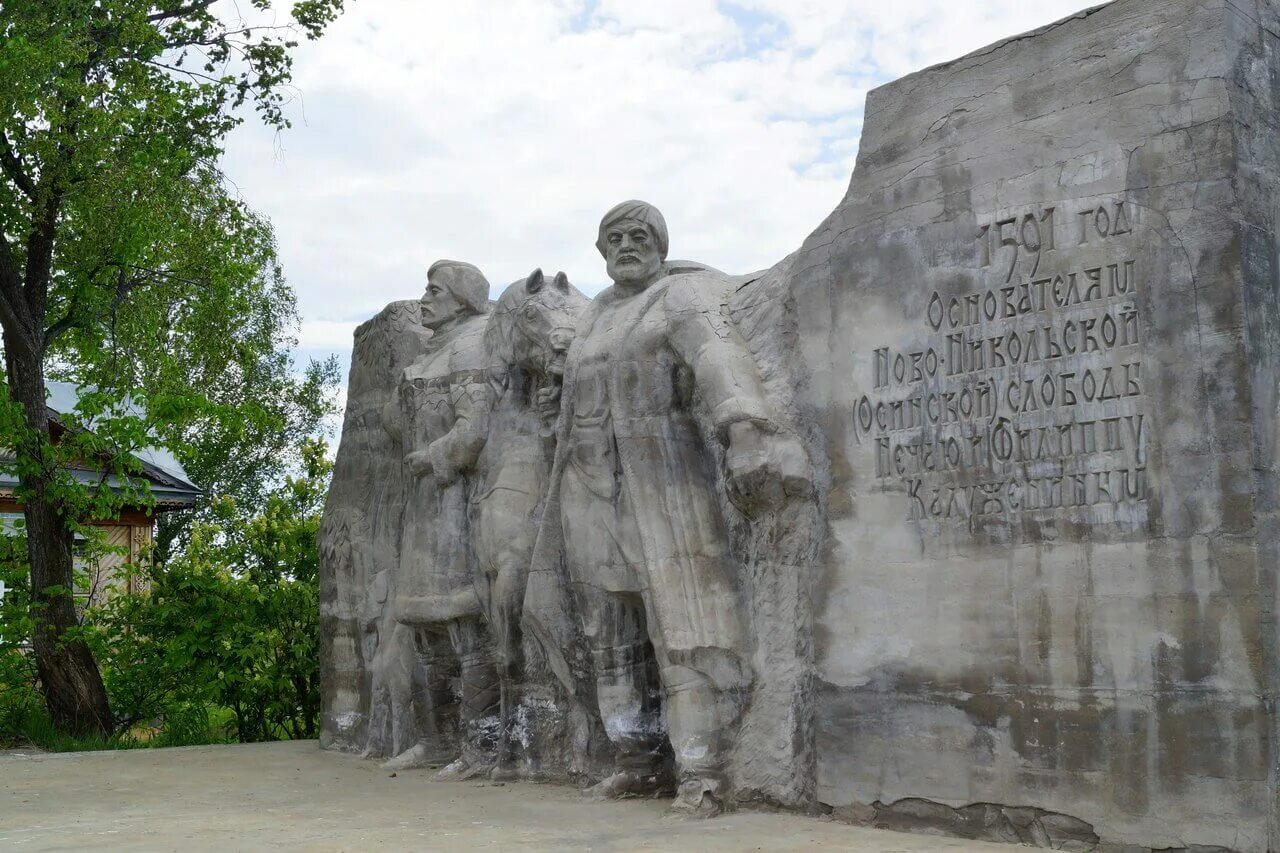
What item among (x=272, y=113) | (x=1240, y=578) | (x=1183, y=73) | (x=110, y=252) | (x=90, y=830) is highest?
(x=272, y=113)

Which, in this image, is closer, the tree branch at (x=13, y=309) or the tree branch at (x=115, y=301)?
the tree branch at (x=13, y=309)

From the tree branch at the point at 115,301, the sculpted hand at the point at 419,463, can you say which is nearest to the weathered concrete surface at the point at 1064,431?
the sculpted hand at the point at 419,463

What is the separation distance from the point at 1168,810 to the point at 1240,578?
0.84m

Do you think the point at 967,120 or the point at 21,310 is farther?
the point at 21,310

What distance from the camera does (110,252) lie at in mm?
12820

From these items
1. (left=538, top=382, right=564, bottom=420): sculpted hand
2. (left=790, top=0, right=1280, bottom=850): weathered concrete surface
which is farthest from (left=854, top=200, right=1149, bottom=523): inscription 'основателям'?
(left=538, top=382, right=564, bottom=420): sculpted hand

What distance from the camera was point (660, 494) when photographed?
23.2ft

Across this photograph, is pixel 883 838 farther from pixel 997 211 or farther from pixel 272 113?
pixel 272 113

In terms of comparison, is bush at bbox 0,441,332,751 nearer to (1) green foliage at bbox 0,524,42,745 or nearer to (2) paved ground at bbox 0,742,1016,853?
(1) green foliage at bbox 0,524,42,745

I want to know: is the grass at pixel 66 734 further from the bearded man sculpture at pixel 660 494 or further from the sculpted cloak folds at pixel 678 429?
the sculpted cloak folds at pixel 678 429

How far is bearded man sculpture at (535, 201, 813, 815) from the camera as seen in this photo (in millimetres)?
→ 6719

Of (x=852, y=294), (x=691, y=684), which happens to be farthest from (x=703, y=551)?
(x=852, y=294)

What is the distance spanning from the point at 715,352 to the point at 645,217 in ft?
3.50

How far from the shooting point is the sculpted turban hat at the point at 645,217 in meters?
7.61
